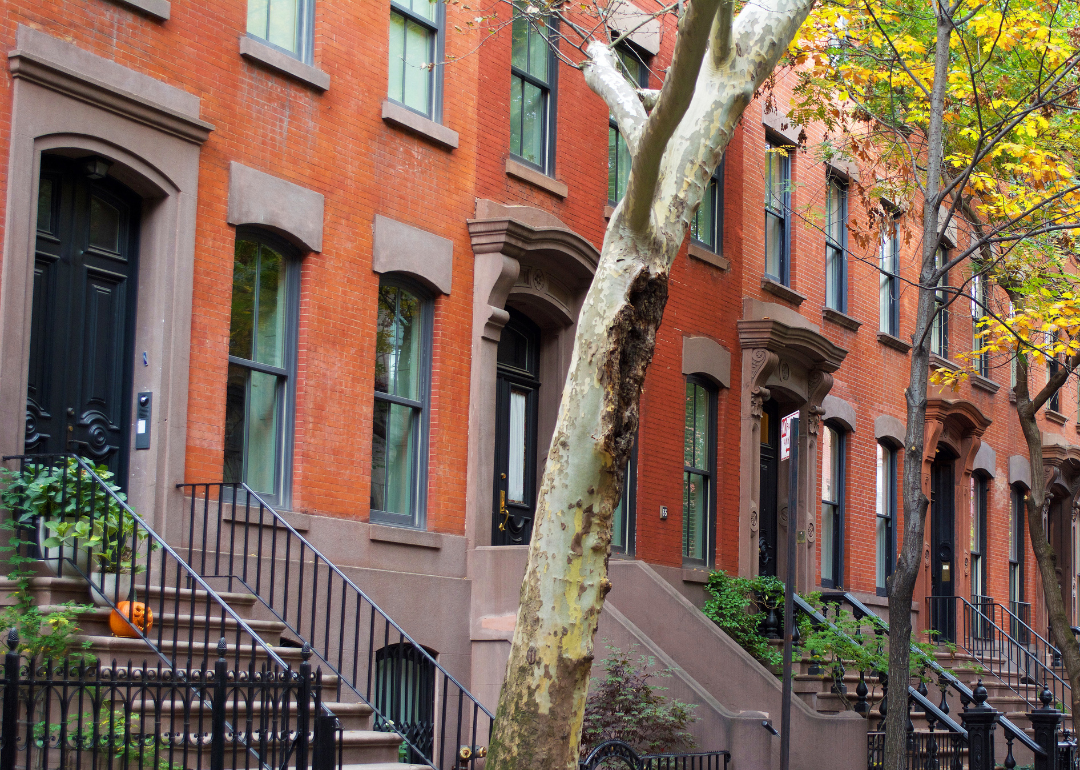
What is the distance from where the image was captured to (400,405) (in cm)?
1248

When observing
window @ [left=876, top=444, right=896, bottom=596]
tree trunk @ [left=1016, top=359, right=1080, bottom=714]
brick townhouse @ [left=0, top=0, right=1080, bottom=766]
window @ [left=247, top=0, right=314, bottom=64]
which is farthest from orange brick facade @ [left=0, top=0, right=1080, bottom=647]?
window @ [left=876, top=444, right=896, bottom=596]

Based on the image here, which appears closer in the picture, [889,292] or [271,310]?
[271,310]

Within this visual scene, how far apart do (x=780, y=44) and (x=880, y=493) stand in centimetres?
1284

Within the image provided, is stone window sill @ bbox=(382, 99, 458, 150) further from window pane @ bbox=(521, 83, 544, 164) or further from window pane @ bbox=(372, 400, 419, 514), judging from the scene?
window pane @ bbox=(372, 400, 419, 514)

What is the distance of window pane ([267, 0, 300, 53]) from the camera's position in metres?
11.5

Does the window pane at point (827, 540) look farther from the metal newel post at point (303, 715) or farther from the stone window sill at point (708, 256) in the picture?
the metal newel post at point (303, 715)

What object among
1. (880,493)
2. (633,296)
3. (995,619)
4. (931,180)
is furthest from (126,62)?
(995,619)

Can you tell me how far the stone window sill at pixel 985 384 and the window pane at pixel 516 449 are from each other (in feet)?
36.9

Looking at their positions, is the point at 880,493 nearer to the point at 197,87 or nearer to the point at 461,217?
the point at 461,217

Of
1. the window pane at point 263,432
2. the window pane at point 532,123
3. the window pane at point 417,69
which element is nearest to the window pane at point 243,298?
the window pane at point 263,432

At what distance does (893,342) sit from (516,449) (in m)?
9.10

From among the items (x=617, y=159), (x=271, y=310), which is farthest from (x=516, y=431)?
(x=617, y=159)

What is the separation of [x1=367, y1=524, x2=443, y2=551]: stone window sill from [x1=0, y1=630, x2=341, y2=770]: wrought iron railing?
119 inches

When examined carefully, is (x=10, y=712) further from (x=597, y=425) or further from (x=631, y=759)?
(x=631, y=759)
